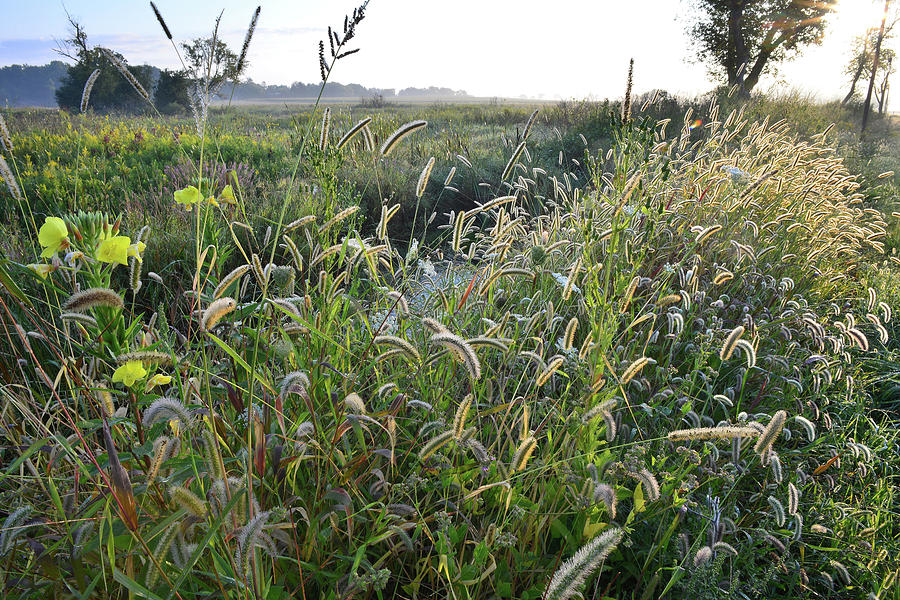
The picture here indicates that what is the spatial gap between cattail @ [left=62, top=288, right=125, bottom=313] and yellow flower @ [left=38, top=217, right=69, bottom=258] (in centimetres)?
26

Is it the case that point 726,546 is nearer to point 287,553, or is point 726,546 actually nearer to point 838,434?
point 287,553

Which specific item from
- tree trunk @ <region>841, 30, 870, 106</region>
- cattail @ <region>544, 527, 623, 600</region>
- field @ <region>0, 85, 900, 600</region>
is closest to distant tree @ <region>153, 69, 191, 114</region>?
field @ <region>0, 85, 900, 600</region>

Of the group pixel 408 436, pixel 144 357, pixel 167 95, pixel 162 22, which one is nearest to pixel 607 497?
pixel 408 436

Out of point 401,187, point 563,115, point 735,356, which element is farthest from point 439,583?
point 563,115

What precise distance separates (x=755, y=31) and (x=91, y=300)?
2741 cm

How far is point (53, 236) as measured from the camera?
1.11 metres

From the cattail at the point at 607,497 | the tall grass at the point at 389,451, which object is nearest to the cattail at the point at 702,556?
the tall grass at the point at 389,451

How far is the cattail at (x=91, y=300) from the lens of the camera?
36.2 inches

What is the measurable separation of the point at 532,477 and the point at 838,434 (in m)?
1.93

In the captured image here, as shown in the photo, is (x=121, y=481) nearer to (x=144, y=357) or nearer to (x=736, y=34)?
(x=144, y=357)

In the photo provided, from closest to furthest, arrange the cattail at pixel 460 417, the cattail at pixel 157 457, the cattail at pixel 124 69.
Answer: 1. the cattail at pixel 157 457
2. the cattail at pixel 460 417
3. the cattail at pixel 124 69

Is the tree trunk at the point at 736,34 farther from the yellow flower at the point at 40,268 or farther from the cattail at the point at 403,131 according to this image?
the yellow flower at the point at 40,268

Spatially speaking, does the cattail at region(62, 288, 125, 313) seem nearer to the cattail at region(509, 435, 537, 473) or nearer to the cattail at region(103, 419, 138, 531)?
the cattail at region(103, 419, 138, 531)

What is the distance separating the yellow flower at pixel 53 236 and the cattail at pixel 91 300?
262 mm
